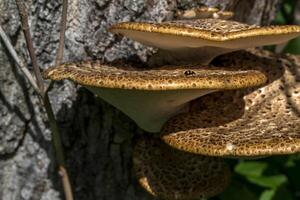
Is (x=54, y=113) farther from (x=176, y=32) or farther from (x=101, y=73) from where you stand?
(x=176, y=32)

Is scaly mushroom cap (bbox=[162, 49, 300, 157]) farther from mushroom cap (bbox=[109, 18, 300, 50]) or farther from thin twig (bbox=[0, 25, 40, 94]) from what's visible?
thin twig (bbox=[0, 25, 40, 94])

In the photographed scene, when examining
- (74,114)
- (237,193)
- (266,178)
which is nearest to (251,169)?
(266,178)

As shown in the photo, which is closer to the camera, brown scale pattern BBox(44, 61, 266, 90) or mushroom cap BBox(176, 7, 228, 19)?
brown scale pattern BBox(44, 61, 266, 90)

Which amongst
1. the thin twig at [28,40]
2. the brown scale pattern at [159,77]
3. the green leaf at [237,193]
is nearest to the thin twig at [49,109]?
the thin twig at [28,40]

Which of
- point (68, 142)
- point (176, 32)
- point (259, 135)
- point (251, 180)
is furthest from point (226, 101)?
point (251, 180)

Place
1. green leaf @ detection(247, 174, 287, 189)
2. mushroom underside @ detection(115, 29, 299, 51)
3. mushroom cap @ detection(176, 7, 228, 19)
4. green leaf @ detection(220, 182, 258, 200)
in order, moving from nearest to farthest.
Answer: mushroom underside @ detection(115, 29, 299, 51) → mushroom cap @ detection(176, 7, 228, 19) → green leaf @ detection(220, 182, 258, 200) → green leaf @ detection(247, 174, 287, 189)

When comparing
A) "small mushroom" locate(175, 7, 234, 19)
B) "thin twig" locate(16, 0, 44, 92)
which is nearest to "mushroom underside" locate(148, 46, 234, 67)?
"small mushroom" locate(175, 7, 234, 19)
